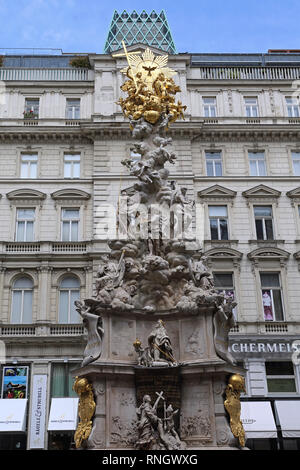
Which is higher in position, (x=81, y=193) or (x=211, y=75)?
(x=211, y=75)

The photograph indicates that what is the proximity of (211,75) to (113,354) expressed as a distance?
22.9 meters

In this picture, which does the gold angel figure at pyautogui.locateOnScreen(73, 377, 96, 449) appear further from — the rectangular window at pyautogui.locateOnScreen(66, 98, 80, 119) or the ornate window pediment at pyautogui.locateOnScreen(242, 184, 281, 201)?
the rectangular window at pyautogui.locateOnScreen(66, 98, 80, 119)

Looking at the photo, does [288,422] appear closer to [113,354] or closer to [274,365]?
[274,365]

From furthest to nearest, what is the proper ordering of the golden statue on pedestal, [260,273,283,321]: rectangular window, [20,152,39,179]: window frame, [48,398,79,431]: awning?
[20,152,39,179]: window frame
[260,273,283,321]: rectangular window
[48,398,79,431]: awning
the golden statue on pedestal

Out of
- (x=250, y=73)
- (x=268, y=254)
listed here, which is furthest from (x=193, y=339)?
(x=250, y=73)

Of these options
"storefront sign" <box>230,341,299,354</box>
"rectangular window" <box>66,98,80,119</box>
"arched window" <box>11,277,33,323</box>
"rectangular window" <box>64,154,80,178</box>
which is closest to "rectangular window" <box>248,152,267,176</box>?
"rectangular window" <box>64,154,80,178</box>

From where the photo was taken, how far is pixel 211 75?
31.7 meters

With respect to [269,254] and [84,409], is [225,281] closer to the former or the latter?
[269,254]

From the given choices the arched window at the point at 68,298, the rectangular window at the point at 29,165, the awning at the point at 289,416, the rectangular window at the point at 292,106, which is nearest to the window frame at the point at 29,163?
the rectangular window at the point at 29,165

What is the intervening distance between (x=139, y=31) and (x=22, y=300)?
19.6 meters

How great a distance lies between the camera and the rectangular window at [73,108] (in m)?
30.4

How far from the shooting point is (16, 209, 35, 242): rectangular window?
89.7ft

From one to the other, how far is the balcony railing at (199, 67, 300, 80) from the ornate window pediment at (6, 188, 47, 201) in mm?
11359
